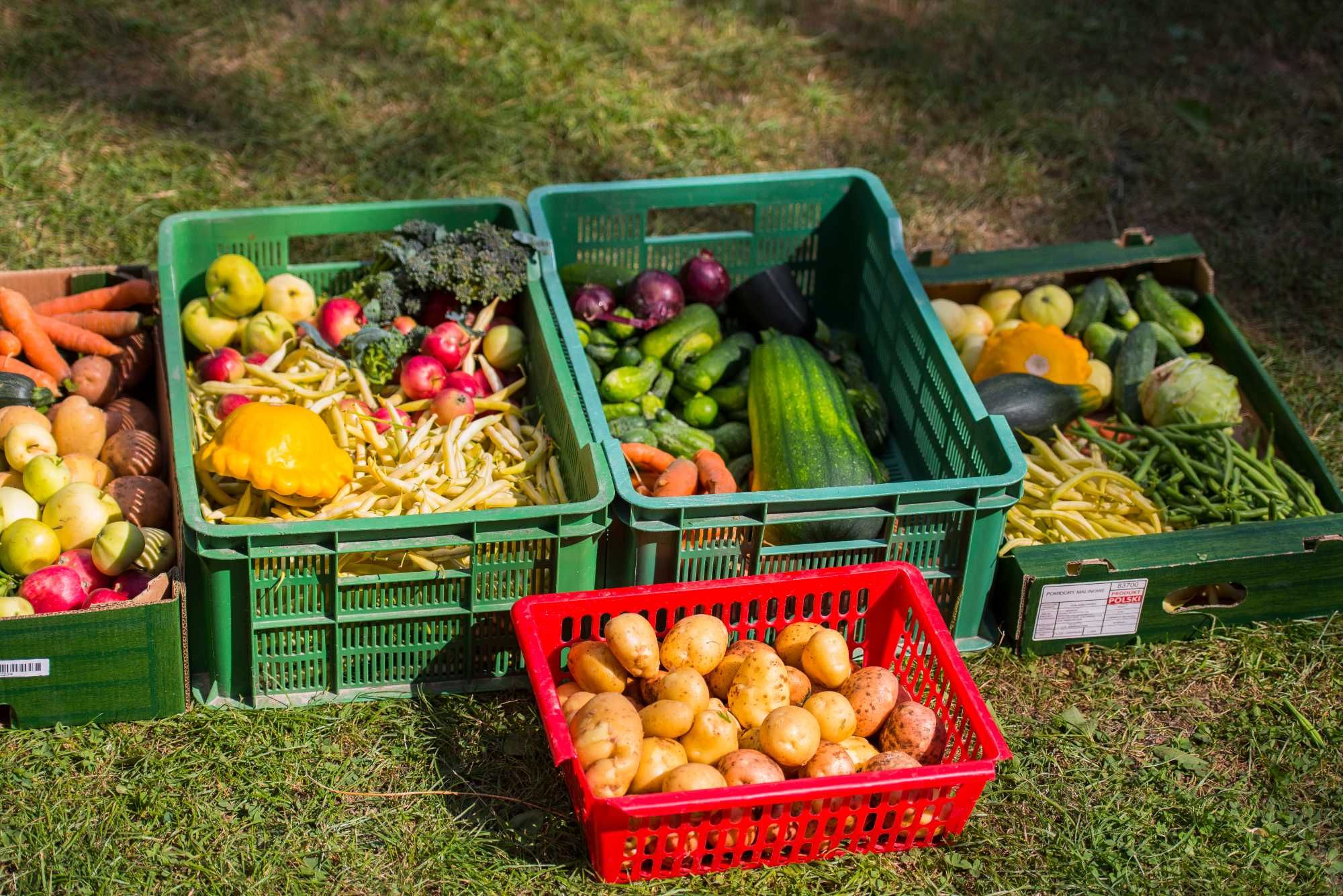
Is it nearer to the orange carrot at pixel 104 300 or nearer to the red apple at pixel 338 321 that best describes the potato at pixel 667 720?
the red apple at pixel 338 321

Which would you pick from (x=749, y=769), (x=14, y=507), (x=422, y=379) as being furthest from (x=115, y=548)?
(x=749, y=769)

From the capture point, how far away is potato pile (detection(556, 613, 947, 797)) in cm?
355

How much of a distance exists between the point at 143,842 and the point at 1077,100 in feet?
18.3

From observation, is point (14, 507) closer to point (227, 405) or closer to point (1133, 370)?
point (227, 405)

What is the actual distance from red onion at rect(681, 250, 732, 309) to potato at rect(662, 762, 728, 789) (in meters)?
2.25

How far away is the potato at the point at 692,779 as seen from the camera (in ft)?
11.4

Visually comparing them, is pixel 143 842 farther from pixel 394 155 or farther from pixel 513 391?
pixel 394 155

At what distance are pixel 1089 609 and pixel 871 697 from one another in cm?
97

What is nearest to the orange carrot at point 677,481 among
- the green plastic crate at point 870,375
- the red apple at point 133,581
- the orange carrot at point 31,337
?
the green plastic crate at point 870,375

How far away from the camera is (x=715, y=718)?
368 cm

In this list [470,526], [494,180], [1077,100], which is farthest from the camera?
[1077,100]

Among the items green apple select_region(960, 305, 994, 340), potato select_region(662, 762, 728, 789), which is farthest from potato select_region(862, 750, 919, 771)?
green apple select_region(960, 305, 994, 340)

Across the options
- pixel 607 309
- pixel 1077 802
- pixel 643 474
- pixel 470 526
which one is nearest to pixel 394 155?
pixel 607 309

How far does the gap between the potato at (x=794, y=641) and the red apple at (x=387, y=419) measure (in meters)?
1.41
